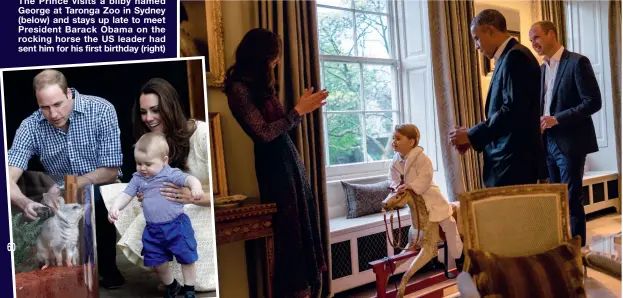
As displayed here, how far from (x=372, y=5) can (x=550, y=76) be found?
1.48 meters

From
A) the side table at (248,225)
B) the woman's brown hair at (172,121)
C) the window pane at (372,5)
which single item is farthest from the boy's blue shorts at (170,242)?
the window pane at (372,5)

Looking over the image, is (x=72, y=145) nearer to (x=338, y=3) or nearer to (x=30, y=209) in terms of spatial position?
(x=30, y=209)

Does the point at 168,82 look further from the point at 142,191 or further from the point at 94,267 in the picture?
the point at 94,267

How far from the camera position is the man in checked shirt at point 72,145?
1881mm

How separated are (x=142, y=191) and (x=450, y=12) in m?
3.12

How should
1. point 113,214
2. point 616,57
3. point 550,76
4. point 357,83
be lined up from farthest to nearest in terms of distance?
point 616,57, point 357,83, point 550,76, point 113,214

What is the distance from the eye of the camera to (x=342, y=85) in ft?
14.1

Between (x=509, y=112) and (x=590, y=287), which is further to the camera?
(x=590, y=287)

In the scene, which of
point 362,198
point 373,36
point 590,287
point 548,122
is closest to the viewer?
point 590,287

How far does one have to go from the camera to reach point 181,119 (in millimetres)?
2051

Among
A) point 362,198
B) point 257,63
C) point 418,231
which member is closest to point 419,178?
point 418,231

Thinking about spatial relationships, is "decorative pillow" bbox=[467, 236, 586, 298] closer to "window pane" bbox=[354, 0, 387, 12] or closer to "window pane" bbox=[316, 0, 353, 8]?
"window pane" bbox=[316, 0, 353, 8]

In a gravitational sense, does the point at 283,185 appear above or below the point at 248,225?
above

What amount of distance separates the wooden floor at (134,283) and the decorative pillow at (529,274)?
1.20m
